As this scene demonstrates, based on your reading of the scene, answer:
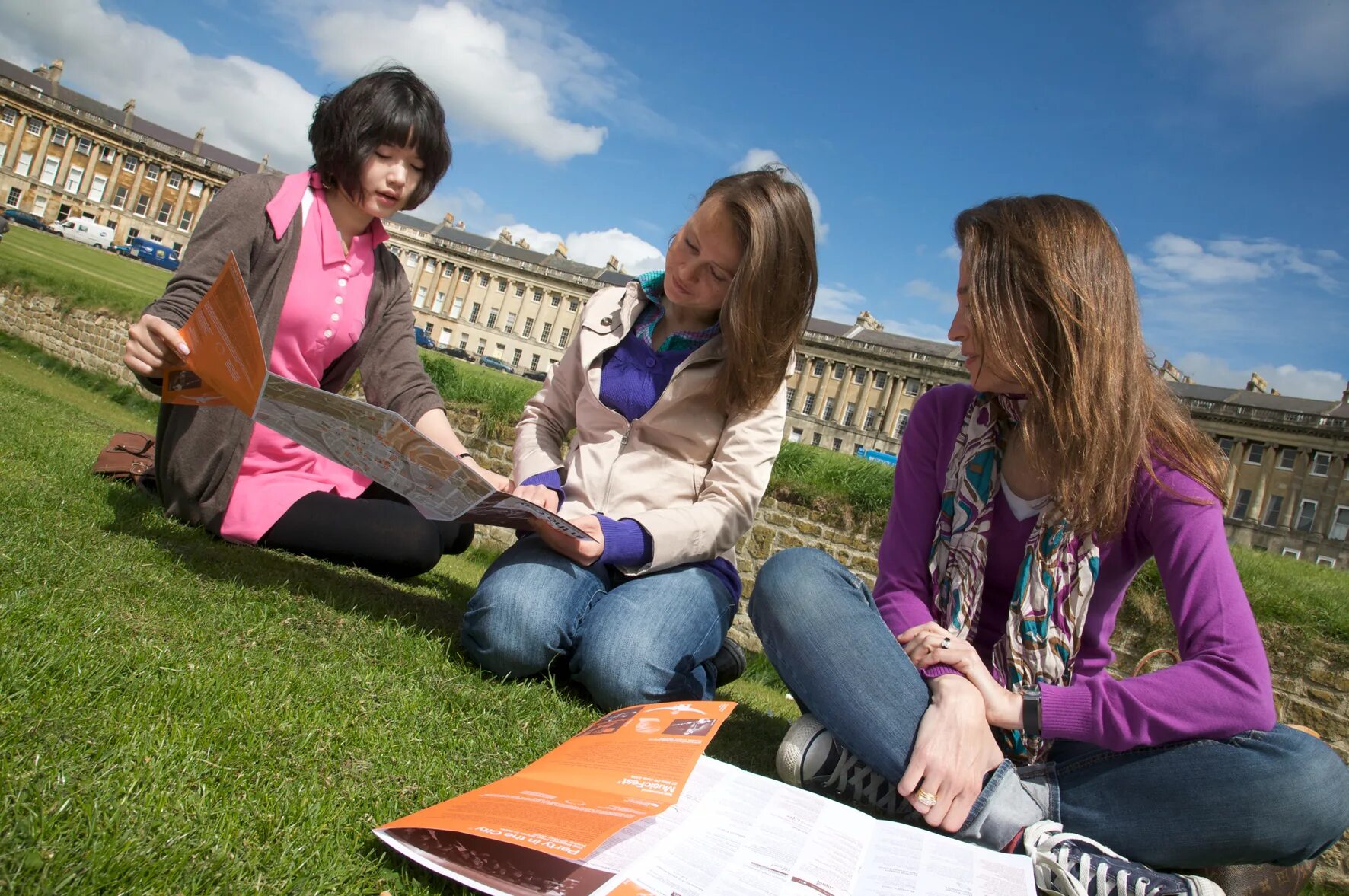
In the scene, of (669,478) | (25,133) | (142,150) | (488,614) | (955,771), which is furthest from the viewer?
(142,150)

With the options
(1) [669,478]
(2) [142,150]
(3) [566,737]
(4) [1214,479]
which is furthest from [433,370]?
(2) [142,150]

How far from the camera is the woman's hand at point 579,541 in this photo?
2.24 m

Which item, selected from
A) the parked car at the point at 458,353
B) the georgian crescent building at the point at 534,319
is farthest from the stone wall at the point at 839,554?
the parked car at the point at 458,353

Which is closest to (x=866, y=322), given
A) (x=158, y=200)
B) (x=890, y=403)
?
(x=890, y=403)

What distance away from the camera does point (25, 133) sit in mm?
60531

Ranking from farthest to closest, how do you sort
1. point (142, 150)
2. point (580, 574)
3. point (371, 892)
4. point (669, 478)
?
1. point (142, 150)
2. point (669, 478)
3. point (580, 574)
4. point (371, 892)

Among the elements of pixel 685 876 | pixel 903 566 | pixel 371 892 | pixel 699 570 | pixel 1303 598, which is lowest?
pixel 371 892

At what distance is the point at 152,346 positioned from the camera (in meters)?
2.19

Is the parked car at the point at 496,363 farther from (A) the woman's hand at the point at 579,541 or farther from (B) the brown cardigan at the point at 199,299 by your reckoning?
(A) the woman's hand at the point at 579,541

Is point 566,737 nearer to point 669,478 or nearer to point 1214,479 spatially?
point 669,478

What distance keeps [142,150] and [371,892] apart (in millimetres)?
79510

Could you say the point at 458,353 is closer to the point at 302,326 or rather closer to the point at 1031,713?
the point at 302,326

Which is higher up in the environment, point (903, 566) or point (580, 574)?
point (903, 566)

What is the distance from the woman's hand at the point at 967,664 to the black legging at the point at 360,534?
159 centimetres
